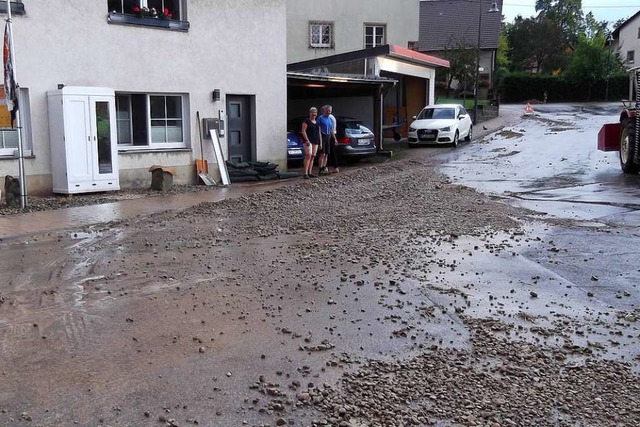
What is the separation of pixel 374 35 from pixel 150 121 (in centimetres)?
2136

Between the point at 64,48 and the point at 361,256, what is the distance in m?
8.83

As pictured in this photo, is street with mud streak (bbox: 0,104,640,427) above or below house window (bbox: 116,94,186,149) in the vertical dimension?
below

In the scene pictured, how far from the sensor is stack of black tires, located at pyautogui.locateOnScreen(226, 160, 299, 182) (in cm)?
1664

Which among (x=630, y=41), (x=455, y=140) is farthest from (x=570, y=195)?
(x=630, y=41)

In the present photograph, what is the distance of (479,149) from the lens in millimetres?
23453

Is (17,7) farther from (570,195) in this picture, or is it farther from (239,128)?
(570,195)

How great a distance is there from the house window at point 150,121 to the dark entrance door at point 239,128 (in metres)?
1.59

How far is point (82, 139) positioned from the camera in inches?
528

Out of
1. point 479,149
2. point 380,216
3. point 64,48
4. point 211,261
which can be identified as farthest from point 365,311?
point 479,149

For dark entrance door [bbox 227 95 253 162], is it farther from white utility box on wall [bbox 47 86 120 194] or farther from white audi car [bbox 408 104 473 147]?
white audi car [bbox 408 104 473 147]

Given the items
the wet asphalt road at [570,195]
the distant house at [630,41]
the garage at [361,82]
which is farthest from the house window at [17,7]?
the distant house at [630,41]

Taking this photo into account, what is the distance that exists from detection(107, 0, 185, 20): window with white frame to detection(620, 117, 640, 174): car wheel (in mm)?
10695

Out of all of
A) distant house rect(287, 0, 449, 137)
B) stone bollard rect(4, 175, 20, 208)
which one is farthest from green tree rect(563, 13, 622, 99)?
stone bollard rect(4, 175, 20, 208)

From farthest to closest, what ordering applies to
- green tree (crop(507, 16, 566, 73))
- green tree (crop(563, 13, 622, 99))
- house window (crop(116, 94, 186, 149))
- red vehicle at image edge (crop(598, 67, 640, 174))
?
green tree (crop(507, 16, 566, 73)) < green tree (crop(563, 13, 622, 99)) < red vehicle at image edge (crop(598, 67, 640, 174)) < house window (crop(116, 94, 186, 149))
